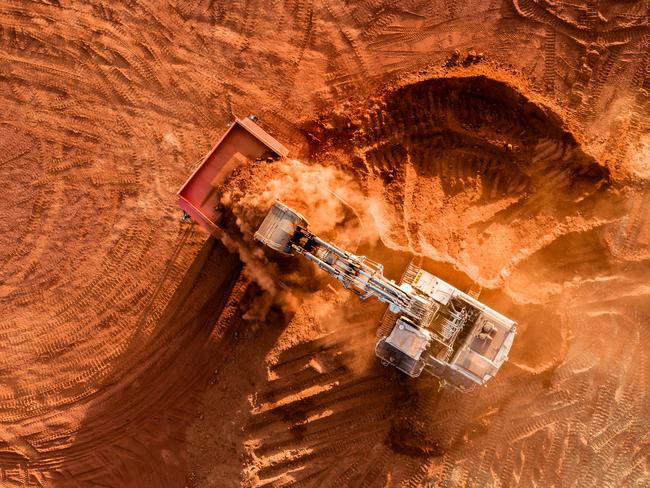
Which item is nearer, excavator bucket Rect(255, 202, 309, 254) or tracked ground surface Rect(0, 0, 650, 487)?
excavator bucket Rect(255, 202, 309, 254)

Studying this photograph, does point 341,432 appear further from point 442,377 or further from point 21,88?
point 21,88

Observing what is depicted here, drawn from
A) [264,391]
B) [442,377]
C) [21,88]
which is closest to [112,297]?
[264,391]

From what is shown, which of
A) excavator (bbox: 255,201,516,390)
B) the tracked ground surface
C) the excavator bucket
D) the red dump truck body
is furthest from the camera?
the tracked ground surface

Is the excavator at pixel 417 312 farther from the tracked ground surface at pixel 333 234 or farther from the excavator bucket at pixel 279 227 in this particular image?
the tracked ground surface at pixel 333 234

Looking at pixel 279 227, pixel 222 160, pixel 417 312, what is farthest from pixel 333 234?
pixel 222 160

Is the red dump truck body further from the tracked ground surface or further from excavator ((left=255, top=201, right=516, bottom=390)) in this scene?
excavator ((left=255, top=201, right=516, bottom=390))

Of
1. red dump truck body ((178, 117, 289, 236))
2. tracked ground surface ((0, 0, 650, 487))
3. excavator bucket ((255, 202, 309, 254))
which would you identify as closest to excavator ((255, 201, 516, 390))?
excavator bucket ((255, 202, 309, 254))
